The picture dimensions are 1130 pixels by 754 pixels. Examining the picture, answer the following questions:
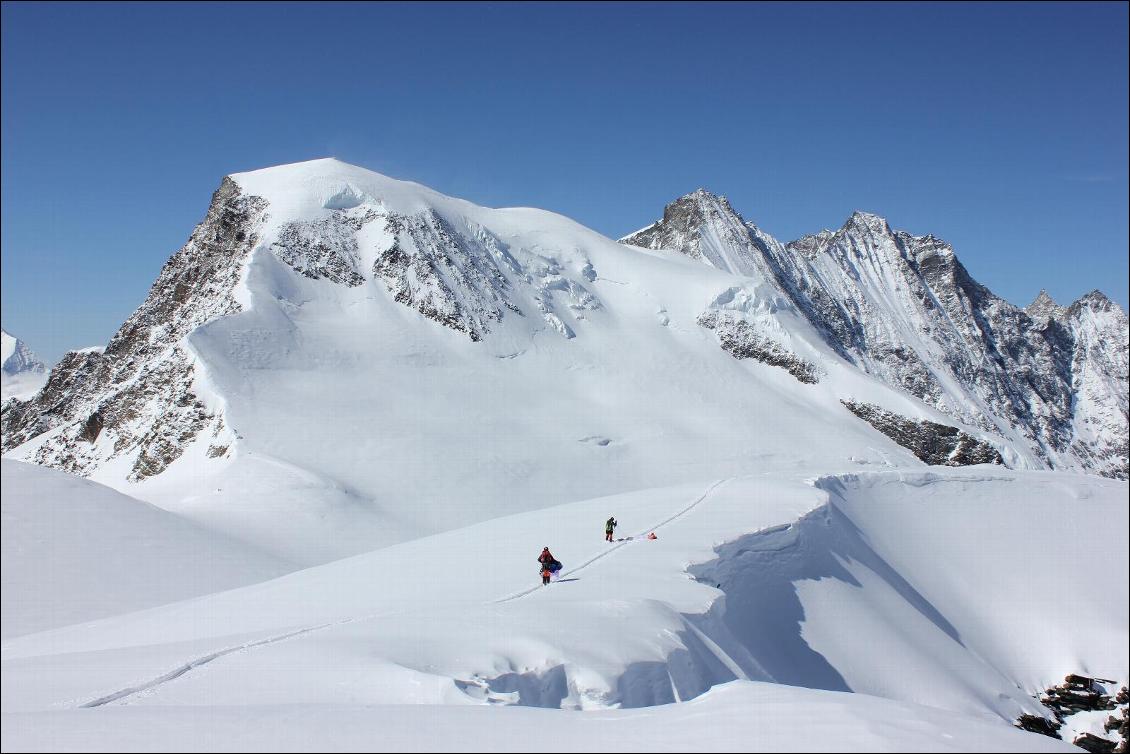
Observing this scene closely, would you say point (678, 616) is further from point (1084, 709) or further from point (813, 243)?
point (813, 243)

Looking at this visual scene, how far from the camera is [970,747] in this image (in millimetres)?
4762

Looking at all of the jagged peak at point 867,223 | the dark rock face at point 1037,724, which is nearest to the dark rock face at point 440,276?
the dark rock face at point 1037,724

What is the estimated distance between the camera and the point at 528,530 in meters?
21.8

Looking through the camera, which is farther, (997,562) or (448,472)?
(448,472)

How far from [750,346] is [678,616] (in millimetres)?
44917

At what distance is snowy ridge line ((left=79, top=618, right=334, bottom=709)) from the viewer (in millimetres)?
7188

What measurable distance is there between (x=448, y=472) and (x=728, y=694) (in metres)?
30.0

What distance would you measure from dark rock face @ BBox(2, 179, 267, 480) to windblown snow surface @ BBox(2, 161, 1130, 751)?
42 cm

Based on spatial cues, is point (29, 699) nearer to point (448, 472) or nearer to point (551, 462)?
point (448, 472)

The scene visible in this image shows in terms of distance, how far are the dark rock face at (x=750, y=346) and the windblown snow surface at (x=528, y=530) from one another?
1.13 feet

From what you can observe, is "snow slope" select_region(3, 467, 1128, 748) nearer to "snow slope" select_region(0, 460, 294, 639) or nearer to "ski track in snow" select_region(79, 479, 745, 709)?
"ski track in snow" select_region(79, 479, 745, 709)

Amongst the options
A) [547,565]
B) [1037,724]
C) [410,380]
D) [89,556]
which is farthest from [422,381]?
[1037,724]

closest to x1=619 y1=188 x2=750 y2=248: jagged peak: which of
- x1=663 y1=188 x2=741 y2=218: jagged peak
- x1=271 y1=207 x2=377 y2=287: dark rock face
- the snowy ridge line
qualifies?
x1=663 y1=188 x2=741 y2=218: jagged peak

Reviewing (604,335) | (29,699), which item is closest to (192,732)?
(29,699)
